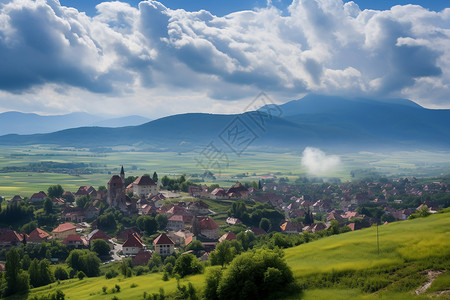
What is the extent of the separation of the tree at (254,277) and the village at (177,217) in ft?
91.6

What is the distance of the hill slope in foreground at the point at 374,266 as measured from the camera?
2700 centimetres

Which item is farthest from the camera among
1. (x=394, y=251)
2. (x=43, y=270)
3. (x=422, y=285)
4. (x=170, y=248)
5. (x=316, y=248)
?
(x=170, y=248)

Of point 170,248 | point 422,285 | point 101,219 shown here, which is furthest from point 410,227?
point 101,219

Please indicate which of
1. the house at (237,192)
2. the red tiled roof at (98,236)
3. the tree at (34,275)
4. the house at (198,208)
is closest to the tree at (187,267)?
the tree at (34,275)

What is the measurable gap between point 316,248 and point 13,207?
260 ft

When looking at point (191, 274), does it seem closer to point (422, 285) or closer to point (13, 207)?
point (422, 285)

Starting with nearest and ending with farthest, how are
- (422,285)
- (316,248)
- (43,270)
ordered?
(422,285) < (316,248) < (43,270)

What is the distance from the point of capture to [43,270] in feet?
188

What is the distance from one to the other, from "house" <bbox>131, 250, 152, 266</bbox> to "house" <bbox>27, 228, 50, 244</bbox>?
945 inches

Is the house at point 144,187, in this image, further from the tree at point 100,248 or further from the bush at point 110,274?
the bush at point 110,274

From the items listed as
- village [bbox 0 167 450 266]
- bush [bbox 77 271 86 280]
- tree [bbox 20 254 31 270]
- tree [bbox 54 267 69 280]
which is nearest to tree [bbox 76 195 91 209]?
village [bbox 0 167 450 266]

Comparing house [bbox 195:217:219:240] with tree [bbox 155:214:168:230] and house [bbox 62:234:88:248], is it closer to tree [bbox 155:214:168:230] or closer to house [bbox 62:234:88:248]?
tree [bbox 155:214:168:230]

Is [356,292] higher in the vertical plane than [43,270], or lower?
higher

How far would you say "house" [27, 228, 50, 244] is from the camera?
77312 mm
